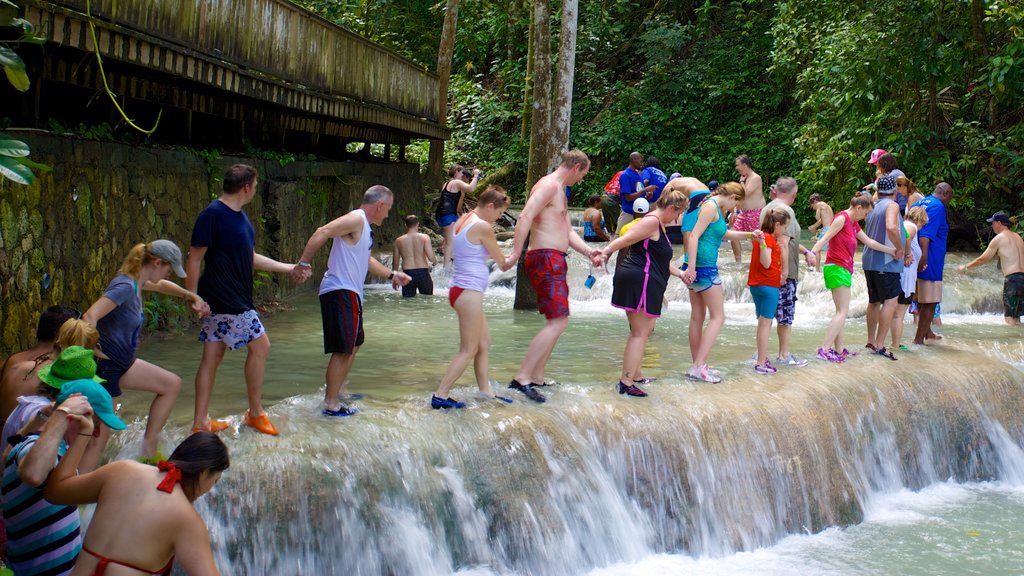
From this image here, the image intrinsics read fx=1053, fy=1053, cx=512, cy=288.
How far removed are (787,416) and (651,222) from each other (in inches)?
84.8

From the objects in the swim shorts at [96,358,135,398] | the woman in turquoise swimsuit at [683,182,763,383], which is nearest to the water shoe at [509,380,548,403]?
the woman in turquoise swimsuit at [683,182,763,383]

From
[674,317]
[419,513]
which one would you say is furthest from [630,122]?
[419,513]

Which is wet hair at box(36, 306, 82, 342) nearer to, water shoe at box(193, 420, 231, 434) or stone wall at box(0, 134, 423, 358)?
water shoe at box(193, 420, 231, 434)

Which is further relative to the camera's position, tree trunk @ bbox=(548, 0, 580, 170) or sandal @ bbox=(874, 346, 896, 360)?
tree trunk @ bbox=(548, 0, 580, 170)

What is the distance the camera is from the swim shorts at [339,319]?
22.5ft

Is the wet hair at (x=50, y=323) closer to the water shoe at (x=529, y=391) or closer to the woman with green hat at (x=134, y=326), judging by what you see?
the woman with green hat at (x=134, y=326)

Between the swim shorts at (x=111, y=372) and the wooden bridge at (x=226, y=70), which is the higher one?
the wooden bridge at (x=226, y=70)

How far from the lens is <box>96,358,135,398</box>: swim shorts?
5.79 metres

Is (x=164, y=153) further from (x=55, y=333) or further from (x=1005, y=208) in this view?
(x=1005, y=208)

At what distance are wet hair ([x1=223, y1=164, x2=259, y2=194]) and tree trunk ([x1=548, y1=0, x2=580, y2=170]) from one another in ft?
24.7

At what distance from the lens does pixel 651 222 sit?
8.05 meters

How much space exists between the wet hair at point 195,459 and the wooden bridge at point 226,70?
9.51 ft

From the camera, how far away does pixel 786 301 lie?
967 centimetres

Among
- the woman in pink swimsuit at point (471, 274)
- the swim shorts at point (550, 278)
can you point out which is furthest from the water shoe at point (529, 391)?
the woman in pink swimsuit at point (471, 274)
